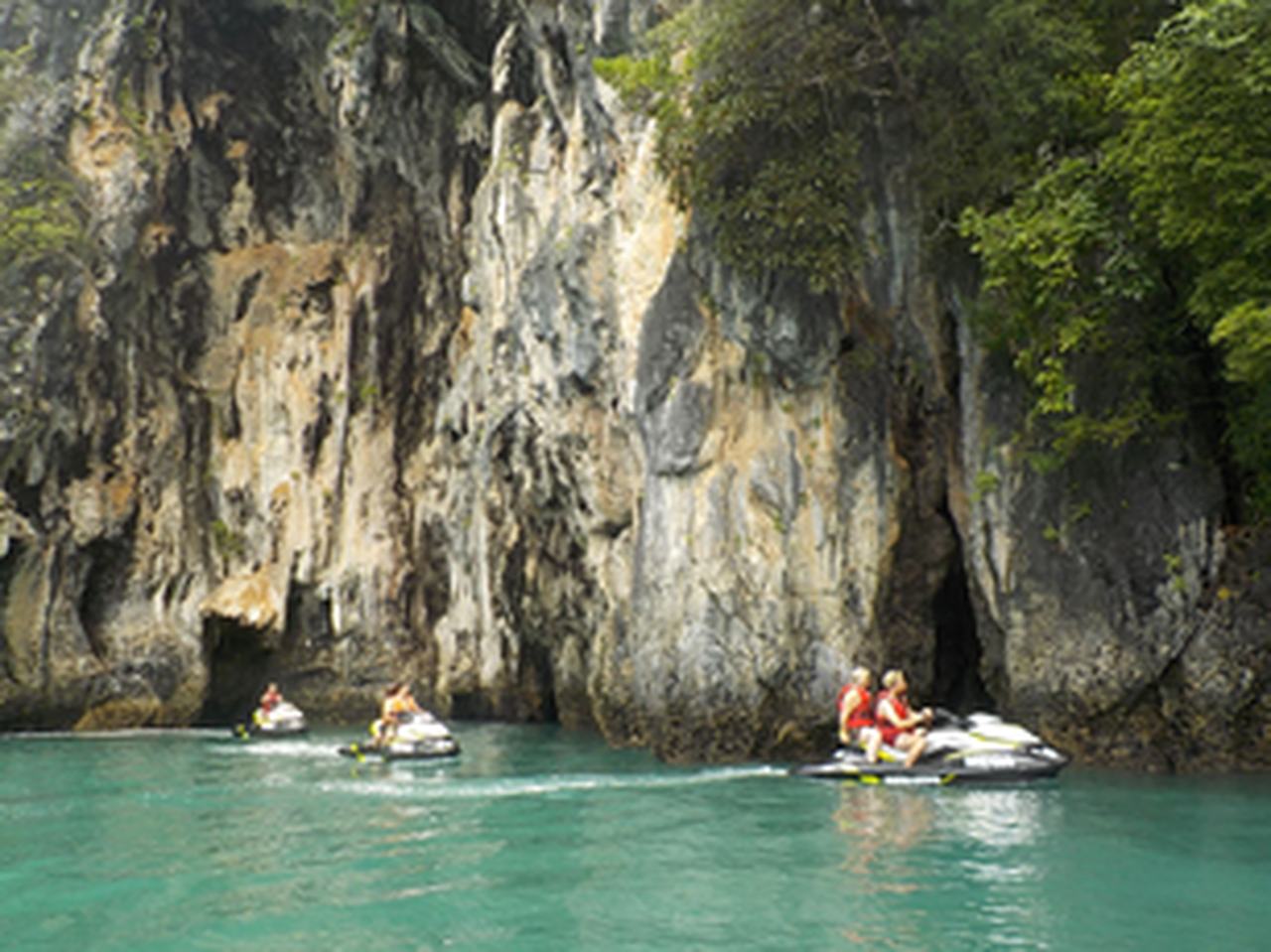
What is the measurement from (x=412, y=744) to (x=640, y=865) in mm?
11134

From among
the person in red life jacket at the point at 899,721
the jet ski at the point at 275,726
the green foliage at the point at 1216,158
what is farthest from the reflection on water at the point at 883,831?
the jet ski at the point at 275,726

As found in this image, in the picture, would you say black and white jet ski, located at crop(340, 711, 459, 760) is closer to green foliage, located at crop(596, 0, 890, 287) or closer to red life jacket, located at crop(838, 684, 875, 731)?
red life jacket, located at crop(838, 684, 875, 731)

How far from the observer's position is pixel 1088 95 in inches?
640

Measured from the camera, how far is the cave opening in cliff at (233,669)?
3409cm

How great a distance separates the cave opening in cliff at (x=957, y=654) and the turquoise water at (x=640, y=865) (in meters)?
5.84

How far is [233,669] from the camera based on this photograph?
116 feet

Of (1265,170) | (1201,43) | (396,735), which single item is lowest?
(396,735)

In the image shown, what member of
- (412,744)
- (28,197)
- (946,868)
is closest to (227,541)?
(28,197)

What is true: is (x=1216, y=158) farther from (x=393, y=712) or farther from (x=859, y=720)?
(x=393, y=712)

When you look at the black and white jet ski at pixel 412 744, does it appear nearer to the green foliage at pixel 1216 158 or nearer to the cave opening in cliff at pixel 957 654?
the cave opening in cliff at pixel 957 654

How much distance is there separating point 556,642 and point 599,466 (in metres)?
7.04

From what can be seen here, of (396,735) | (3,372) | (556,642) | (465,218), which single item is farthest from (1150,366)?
(3,372)

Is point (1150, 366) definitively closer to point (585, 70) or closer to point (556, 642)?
point (585, 70)

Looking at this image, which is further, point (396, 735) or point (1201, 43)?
point (396, 735)
